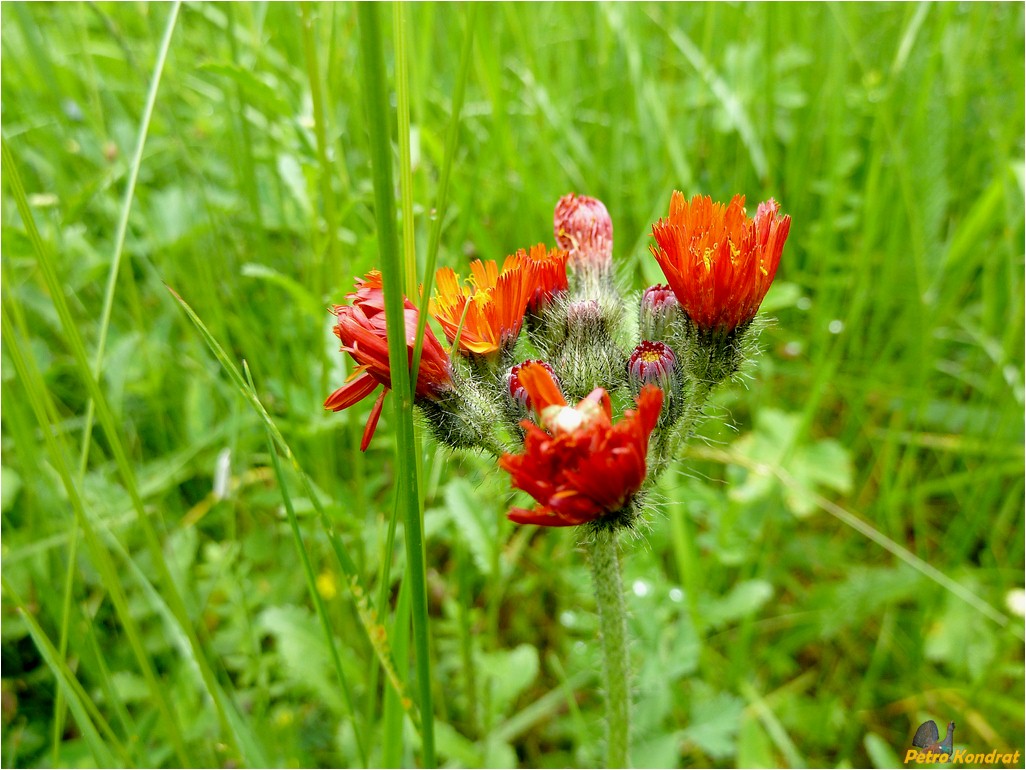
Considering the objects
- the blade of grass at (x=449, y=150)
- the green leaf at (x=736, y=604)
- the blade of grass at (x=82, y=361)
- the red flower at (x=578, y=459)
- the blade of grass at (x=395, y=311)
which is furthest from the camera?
the green leaf at (x=736, y=604)

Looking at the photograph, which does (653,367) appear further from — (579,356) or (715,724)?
(715,724)

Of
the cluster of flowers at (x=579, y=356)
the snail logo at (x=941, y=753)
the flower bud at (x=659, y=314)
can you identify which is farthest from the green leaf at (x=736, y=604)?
the flower bud at (x=659, y=314)

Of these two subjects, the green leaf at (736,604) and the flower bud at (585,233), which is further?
the green leaf at (736,604)

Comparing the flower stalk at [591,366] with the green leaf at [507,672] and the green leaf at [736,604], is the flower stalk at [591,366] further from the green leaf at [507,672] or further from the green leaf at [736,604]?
the green leaf at [736,604]

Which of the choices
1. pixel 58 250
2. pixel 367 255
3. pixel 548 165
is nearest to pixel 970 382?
pixel 548 165

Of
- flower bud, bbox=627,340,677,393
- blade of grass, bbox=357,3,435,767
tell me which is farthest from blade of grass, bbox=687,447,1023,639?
blade of grass, bbox=357,3,435,767

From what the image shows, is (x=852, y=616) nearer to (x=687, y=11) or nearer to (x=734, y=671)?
(x=734, y=671)

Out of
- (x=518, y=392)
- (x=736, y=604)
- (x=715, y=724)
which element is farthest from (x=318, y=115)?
(x=715, y=724)
